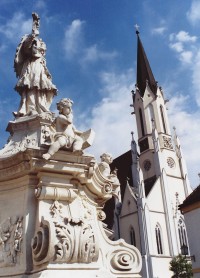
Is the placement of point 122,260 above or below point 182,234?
below

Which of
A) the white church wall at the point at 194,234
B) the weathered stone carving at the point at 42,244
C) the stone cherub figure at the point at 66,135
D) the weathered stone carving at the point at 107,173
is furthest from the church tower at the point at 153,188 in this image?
the weathered stone carving at the point at 42,244

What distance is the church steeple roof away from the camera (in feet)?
142

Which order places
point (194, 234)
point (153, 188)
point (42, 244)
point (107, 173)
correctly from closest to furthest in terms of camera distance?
1. point (42, 244)
2. point (107, 173)
3. point (194, 234)
4. point (153, 188)

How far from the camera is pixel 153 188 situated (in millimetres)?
33875

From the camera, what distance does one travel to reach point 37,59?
17.9 feet

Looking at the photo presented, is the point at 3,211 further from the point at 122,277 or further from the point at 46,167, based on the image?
the point at 122,277

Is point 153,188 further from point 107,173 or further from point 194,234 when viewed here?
point 107,173

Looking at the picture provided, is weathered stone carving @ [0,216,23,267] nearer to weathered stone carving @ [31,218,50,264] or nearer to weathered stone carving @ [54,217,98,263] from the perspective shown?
→ weathered stone carving @ [31,218,50,264]

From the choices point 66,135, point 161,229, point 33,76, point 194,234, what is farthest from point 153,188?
point 66,135

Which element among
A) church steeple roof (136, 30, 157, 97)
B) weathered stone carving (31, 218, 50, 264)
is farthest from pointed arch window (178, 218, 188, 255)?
weathered stone carving (31, 218, 50, 264)

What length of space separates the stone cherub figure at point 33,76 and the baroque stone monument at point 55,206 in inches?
16.7

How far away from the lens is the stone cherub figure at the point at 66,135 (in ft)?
12.6

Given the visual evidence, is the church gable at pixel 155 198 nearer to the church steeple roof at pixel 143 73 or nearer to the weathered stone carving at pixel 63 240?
the church steeple roof at pixel 143 73

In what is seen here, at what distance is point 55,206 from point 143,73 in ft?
142
